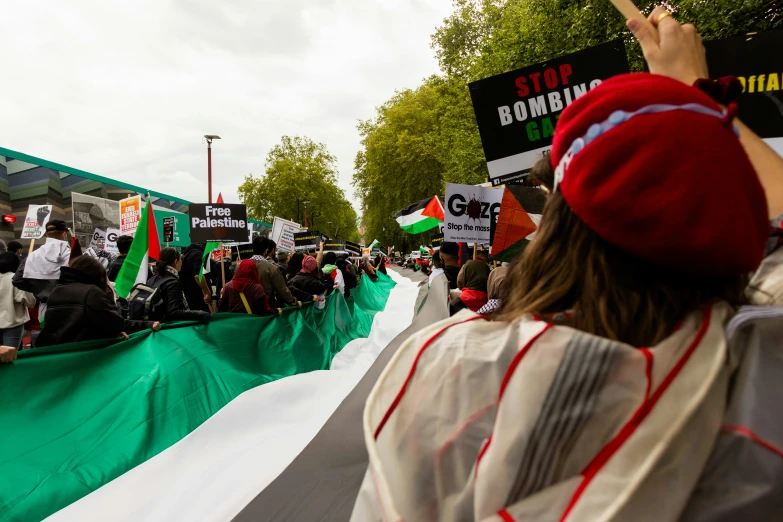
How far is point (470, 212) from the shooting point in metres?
7.62

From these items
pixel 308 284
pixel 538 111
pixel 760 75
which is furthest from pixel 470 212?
pixel 760 75

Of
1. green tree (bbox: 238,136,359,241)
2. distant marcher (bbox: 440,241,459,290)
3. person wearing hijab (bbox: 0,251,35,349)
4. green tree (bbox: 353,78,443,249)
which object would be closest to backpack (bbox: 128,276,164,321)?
person wearing hijab (bbox: 0,251,35,349)

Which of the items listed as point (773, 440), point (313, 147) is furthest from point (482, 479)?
point (313, 147)

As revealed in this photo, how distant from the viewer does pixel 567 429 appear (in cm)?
78

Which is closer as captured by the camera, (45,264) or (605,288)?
(605,288)

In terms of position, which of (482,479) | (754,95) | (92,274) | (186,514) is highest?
(754,95)

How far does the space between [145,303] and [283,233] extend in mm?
7584

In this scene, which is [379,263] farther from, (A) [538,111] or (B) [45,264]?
(A) [538,111]

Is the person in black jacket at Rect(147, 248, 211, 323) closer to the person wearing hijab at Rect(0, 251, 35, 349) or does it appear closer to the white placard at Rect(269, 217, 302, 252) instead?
the person wearing hijab at Rect(0, 251, 35, 349)

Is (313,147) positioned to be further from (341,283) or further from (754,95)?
(754,95)

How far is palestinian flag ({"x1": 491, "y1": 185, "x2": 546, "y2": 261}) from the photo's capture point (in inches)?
207

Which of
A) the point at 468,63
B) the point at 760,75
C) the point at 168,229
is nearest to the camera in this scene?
the point at 760,75

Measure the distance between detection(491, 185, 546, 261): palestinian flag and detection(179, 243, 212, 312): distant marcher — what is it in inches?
187

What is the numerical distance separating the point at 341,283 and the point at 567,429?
10725 mm
